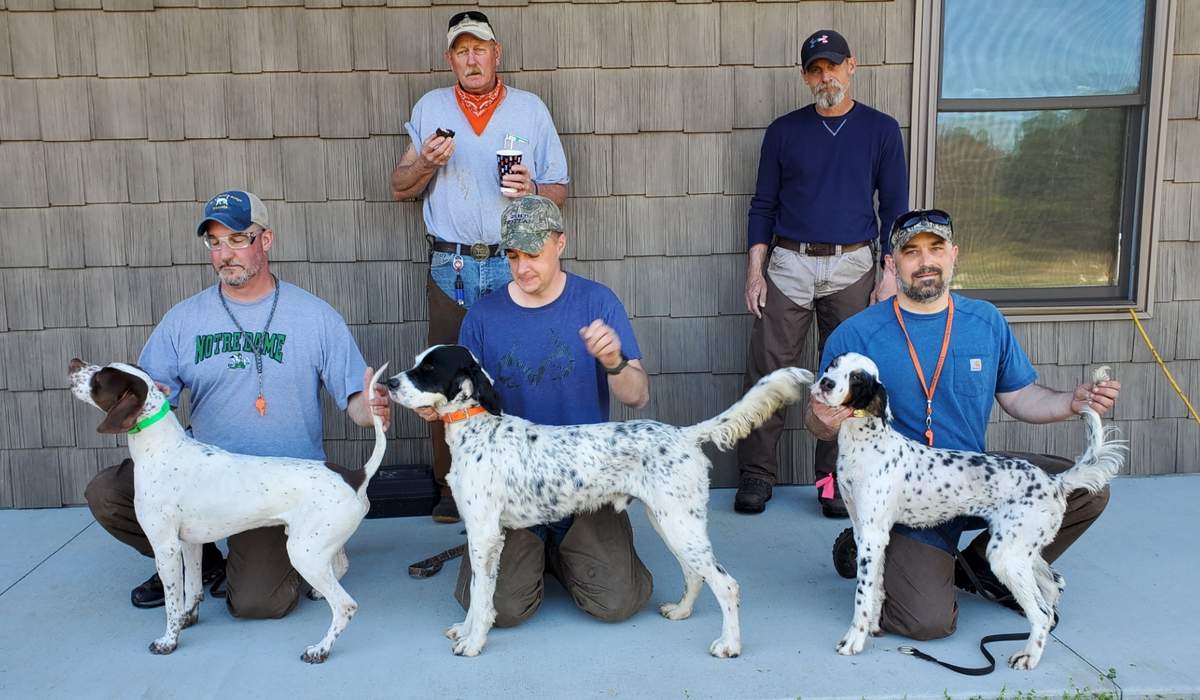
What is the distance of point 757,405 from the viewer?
9.58ft

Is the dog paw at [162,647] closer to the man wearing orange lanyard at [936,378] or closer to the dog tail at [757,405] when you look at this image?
the dog tail at [757,405]

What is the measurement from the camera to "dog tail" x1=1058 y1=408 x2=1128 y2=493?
284 centimetres

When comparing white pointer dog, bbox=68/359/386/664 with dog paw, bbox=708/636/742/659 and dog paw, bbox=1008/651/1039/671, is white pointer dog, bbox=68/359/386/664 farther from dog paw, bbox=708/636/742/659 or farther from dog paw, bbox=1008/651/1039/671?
dog paw, bbox=1008/651/1039/671

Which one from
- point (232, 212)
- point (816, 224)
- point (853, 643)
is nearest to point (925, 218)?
point (816, 224)

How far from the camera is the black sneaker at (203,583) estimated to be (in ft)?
10.9

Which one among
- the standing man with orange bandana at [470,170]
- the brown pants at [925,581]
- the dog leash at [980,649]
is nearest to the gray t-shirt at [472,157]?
the standing man with orange bandana at [470,170]

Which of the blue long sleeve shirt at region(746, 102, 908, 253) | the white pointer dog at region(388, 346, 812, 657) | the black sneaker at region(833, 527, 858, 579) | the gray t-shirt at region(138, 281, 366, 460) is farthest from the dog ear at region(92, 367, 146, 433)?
the blue long sleeve shirt at region(746, 102, 908, 253)

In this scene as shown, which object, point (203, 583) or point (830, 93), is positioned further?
point (830, 93)

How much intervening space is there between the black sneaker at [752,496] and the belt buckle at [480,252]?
1.62 meters

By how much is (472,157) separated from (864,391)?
2063 mm

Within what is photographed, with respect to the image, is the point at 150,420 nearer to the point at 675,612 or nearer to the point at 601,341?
the point at 601,341

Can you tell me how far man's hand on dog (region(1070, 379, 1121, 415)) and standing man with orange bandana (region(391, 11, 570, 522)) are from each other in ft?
7.42

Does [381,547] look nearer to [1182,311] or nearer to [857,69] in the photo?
[857,69]

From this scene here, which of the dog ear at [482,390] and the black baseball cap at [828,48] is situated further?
the black baseball cap at [828,48]
